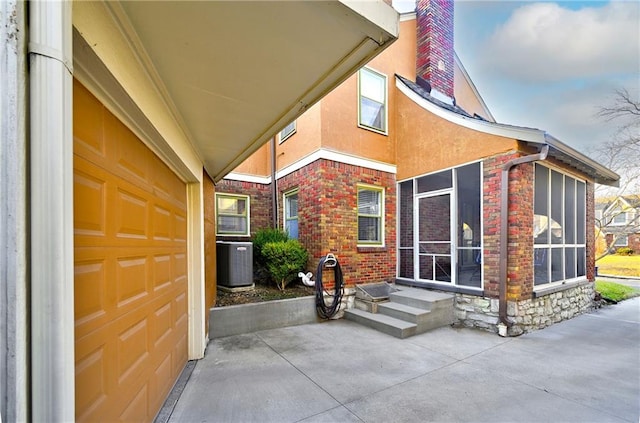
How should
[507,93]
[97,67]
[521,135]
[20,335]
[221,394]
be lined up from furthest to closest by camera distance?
[507,93] < [521,135] < [221,394] < [97,67] < [20,335]

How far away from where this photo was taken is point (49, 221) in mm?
895

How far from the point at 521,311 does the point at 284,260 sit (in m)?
4.48

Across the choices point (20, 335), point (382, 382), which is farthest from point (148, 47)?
point (382, 382)

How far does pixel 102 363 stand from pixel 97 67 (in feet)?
5.25

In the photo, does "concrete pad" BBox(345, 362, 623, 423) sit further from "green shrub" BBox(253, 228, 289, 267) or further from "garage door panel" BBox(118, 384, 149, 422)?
"green shrub" BBox(253, 228, 289, 267)

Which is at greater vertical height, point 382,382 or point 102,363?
point 102,363

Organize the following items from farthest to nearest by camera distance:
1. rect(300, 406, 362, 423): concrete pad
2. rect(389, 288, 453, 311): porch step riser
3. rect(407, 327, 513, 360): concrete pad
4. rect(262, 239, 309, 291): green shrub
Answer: rect(262, 239, 309, 291): green shrub
rect(389, 288, 453, 311): porch step riser
rect(407, 327, 513, 360): concrete pad
rect(300, 406, 362, 423): concrete pad

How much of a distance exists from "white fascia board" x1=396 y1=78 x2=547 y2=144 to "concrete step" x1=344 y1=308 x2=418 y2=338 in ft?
12.0

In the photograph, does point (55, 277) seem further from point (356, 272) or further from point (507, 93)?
point (507, 93)

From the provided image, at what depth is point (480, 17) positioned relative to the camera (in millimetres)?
9078

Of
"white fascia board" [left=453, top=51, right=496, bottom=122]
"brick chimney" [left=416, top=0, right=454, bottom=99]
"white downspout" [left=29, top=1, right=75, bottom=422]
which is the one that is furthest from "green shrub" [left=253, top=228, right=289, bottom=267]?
"white fascia board" [left=453, top=51, right=496, bottom=122]

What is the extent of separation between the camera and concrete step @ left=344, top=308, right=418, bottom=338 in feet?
15.4

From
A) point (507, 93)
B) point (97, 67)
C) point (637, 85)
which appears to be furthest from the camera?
point (507, 93)

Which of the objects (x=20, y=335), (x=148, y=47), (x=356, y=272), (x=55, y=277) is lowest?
(x=356, y=272)
